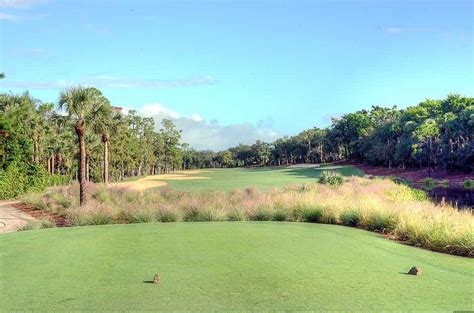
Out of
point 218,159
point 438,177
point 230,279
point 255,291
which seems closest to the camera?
point 255,291

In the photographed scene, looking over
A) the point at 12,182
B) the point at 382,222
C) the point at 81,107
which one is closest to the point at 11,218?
the point at 81,107

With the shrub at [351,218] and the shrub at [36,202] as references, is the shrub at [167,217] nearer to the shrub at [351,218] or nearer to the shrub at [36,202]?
the shrub at [351,218]

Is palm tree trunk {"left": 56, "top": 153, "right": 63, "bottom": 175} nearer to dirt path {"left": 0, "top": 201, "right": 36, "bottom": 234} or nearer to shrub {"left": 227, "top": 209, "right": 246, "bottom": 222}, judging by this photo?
dirt path {"left": 0, "top": 201, "right": 36, "bottom": 234}

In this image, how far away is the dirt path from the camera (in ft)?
67.5

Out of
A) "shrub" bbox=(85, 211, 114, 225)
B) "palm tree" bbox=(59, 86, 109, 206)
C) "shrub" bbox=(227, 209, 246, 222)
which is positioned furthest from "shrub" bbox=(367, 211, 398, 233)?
"palm tree" bbox=(59, 86, 109, 206)

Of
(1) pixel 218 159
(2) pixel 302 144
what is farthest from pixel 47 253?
(1) pixel 218 159

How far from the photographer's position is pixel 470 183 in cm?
3825

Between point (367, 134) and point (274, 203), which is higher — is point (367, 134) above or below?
above

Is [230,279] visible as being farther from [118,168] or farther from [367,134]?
[367,134]

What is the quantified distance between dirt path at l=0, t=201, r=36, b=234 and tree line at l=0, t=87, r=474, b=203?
3.28m

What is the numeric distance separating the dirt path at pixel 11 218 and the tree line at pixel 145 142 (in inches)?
129

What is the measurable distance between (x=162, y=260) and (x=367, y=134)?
277 ft

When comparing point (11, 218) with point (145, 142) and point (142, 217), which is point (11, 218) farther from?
point (145, 142)

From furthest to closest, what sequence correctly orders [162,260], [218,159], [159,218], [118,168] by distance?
[218,159]
[118,168]
[159,218]
[162,260]
